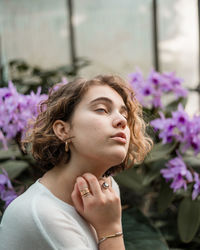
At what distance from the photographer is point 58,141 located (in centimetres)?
72

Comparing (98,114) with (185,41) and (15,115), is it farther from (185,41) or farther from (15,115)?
(185,41)

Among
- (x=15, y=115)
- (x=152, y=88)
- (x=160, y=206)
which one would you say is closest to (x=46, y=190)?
(x=15, y=115)

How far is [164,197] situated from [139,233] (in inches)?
8.9

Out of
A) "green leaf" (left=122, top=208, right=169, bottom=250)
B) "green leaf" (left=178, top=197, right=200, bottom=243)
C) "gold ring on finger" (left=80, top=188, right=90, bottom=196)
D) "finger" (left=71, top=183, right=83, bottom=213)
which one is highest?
"gold ring on finger" (left=80, top=188, right=90, bottom=196)

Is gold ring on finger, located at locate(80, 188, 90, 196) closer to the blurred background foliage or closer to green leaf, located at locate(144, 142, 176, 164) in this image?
green leaf, located at locate(144, 142, 176, 164)

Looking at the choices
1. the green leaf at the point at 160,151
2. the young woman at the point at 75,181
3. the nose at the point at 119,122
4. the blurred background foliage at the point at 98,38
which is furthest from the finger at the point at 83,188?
the blurred background foliage at the point at 98,38

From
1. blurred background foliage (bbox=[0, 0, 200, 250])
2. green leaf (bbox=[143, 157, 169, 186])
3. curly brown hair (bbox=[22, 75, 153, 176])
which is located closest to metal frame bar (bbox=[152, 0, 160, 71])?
blurred background foliage (bbox=[0, 0, 200, 250])

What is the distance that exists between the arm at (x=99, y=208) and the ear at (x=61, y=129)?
0.26 ft

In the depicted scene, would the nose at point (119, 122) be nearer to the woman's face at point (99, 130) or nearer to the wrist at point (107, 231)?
the woman's face at point (99, 130)

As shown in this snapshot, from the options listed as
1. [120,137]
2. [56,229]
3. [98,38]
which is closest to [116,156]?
[120,137]

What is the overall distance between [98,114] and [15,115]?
1.48ft

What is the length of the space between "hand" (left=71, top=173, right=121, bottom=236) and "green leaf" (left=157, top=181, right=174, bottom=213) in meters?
0.58

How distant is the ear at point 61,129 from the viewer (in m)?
0.71

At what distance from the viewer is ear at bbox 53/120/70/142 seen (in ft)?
2.34
